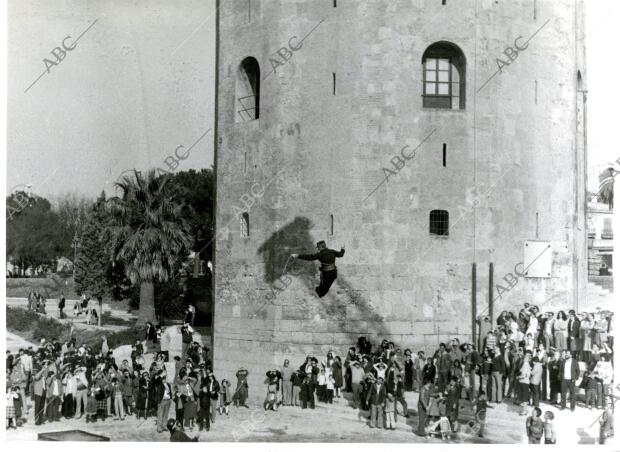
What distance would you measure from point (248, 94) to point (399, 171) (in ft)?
19.5

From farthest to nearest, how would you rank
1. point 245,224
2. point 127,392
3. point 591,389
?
point 245,224 → point 127,392 → point 591,389

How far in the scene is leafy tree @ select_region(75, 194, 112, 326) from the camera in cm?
4056

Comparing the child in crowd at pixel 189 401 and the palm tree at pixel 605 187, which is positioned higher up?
the palm tree at pixel 605 187

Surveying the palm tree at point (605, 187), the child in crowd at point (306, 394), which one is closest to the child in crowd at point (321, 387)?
the child in crowd at point (306, 394)

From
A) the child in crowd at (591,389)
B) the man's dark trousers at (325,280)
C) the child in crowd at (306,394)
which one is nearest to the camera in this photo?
the child in crowd at (591,389)

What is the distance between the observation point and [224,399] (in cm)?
2161

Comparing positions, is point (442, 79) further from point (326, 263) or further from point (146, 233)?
point (146, 233)

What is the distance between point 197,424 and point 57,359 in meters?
4.90

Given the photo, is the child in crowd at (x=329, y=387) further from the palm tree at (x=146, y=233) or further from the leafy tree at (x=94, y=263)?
the leafy tree at (x=94, y=263)

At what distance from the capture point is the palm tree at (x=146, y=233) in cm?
3359

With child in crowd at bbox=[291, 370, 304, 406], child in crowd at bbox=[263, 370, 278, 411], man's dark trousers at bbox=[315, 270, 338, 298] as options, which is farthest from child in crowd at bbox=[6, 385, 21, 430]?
man's dark trousers at bbox=[315, 270, 338, 298]

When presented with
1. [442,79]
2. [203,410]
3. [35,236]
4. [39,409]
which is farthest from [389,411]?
[35,236]

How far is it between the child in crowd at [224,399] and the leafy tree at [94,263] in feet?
64.6

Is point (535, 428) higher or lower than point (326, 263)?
lower
